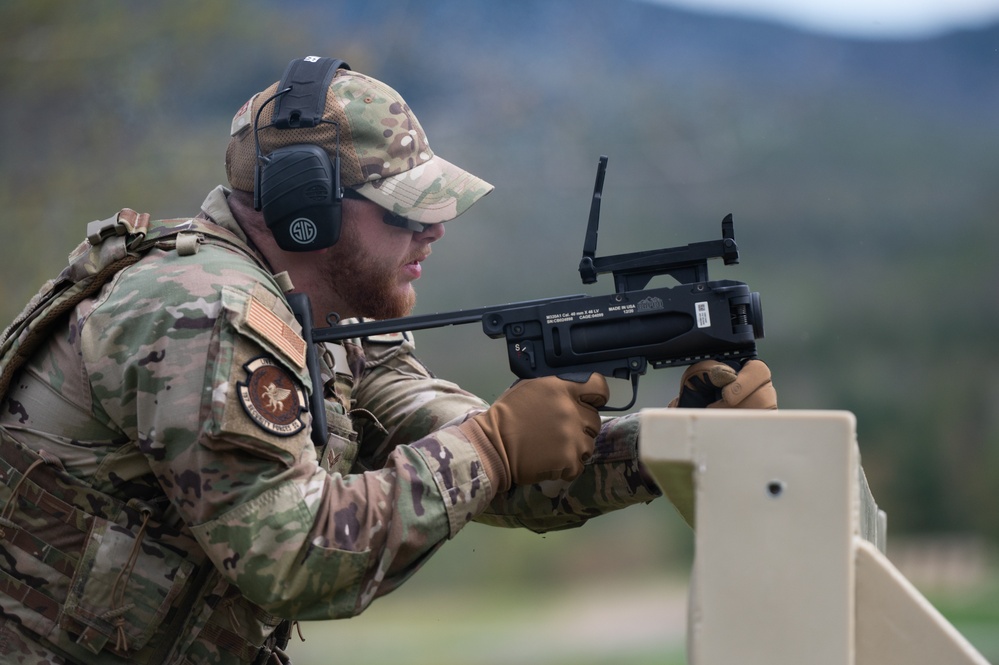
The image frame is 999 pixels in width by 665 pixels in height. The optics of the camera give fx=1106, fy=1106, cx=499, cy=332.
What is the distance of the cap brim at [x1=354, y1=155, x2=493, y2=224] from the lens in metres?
2.85

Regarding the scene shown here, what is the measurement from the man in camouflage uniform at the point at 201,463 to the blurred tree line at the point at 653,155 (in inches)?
230

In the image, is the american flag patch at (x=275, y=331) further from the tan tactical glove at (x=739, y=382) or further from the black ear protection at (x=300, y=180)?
the tan tactical glove at (x=739, y=382)

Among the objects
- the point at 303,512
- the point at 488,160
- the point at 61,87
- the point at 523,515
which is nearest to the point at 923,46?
the point at 488,160

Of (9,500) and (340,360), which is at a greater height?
(340,360)

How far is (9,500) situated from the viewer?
2.40m

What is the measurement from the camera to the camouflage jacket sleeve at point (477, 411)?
297 cm

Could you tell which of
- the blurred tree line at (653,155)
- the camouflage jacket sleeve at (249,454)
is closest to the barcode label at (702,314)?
the camouflage jacket sleeve at (249,454)

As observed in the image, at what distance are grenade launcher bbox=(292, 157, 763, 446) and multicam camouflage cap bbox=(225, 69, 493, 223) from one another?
0.38m

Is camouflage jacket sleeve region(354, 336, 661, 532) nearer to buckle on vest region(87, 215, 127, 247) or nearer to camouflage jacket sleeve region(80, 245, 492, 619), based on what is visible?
camouflage jacket sleeve region(80, 245, 492, 619)

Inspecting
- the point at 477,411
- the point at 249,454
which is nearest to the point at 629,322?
the point at 477,411

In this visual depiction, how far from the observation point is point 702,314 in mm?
2576

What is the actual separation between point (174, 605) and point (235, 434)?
1.75 ft

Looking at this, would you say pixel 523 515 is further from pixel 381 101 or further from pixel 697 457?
pixel 697 457

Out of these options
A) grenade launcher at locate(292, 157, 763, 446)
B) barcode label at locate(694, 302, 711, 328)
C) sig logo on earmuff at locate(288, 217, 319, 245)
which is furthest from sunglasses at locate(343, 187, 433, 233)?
barcode label at locate(694, 302, 711, 328)
